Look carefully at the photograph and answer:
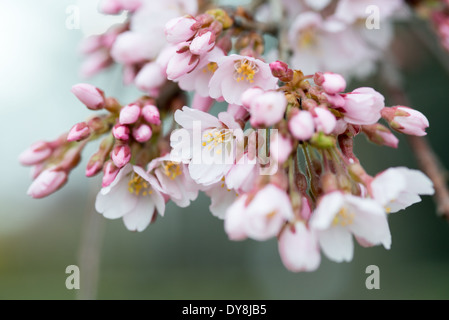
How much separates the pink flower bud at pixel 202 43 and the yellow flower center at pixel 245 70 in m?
0.09

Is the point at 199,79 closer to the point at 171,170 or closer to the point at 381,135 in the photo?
the point at 171,170

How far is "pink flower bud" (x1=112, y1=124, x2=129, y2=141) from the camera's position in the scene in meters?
0.98

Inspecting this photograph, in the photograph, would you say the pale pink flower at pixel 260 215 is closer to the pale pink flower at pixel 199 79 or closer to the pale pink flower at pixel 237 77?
the pale pink flower at pixel 237 77

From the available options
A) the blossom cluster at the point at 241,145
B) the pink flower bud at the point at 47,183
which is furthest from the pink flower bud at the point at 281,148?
the pink flower bud at the point at 47,183

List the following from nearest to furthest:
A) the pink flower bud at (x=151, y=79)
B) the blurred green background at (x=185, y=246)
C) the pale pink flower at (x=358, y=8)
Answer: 1. the pink flower bud at (x=151, y=79)
2. the pale pink flower at (x=358, y=8)
3. the blurred green background at (x=185, y=246)

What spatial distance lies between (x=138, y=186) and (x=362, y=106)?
61 centimetres

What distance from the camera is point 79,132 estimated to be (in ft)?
3.35

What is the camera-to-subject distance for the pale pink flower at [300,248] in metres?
0.73

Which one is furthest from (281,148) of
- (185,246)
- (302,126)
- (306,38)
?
(185,246)

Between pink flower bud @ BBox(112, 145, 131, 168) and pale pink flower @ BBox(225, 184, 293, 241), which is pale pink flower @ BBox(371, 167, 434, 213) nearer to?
pale pink flower @ BBox(225, 184, 293, 241)

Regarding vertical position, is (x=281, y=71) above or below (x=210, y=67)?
below

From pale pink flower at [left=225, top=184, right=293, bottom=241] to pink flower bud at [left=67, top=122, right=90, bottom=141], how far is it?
49 centimetres
